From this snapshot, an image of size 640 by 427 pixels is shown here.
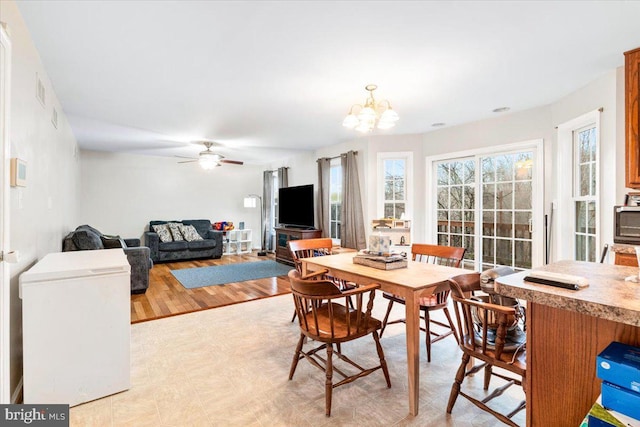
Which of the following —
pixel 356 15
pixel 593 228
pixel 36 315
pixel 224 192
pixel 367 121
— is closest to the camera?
pixel 36 315

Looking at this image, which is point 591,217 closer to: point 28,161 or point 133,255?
point 28,161

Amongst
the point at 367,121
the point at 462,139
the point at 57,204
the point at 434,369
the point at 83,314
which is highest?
the point at 462,139

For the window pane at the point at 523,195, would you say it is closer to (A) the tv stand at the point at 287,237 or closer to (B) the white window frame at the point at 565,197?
(B) the white window frame at the point at 565,197

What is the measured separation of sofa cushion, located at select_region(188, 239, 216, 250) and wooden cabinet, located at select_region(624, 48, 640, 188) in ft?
22.6

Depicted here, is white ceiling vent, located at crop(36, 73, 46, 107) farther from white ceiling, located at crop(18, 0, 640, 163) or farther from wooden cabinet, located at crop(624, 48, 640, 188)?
wooden cabinet, located at crop(624, 48, 640, 188)

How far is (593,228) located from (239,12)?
3.84 metres

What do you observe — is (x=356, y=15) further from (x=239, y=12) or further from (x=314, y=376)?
(x=314, y=376)

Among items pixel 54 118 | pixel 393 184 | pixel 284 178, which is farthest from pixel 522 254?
pixel 54 118

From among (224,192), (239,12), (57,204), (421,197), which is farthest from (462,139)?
(224,192)

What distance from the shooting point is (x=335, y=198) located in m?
6.27

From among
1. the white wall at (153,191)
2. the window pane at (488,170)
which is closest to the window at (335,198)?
the window pane at (488,170)

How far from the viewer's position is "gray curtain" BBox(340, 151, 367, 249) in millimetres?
5461

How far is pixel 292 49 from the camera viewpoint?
2.45 metres

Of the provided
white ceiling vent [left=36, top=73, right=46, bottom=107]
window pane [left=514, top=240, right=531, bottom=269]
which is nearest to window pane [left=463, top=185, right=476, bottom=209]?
window pane [left=514, top=240, right=531, bottom=269]
